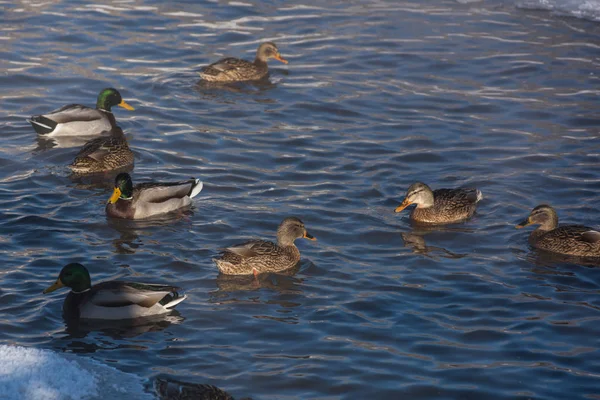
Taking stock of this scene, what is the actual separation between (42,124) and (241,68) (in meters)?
3.77

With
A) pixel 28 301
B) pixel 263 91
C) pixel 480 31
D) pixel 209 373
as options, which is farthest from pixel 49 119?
pixel 480 31

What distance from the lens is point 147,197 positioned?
12195 mm

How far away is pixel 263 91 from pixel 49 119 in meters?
3.81

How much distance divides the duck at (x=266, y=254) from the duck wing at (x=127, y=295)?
972 millimetres

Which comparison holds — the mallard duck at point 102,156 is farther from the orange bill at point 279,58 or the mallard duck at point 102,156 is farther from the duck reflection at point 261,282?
the orange bill at point 279,58

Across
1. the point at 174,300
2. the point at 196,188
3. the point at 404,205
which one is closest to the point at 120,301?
the point at 174,300

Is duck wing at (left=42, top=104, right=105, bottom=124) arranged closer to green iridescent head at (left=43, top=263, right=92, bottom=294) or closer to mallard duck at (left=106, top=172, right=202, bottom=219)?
mallard duck at (left=106, top=172, right=202, bottom=219)

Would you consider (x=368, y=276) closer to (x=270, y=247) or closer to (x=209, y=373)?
(x=270, y=247)

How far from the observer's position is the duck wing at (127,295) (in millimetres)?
9578

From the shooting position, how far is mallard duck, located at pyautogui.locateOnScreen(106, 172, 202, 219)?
39.4ft

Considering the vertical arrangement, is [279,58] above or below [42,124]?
above

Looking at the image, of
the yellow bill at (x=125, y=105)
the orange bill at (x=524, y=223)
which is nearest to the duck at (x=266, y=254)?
the orange bill at (x=524, y=223)

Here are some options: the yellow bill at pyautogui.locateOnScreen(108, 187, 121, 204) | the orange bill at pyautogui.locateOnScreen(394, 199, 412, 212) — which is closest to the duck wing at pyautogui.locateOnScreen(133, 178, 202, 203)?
the yellow bill at pyautogui.locateOnScreen(108, 187, 121, 204)

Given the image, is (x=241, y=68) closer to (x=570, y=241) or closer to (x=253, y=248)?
(x=253, y=248)
